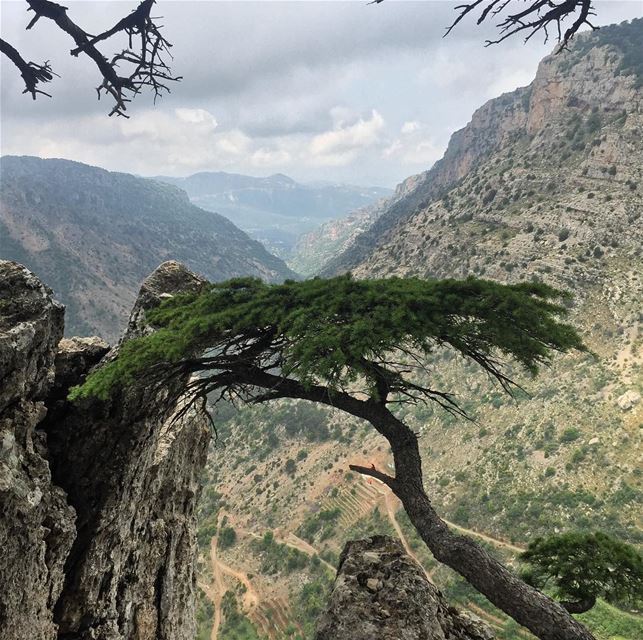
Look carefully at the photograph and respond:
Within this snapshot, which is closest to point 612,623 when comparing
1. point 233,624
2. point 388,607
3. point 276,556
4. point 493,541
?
point 493,541

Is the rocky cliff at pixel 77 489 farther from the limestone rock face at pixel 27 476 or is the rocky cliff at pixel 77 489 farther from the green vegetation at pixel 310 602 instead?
the green vegetation at pixel 310 602

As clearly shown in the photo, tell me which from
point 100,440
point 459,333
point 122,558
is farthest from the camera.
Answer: point 122,558

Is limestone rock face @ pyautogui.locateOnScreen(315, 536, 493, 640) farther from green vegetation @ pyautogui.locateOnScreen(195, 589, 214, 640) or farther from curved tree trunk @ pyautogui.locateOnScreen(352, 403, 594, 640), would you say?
green vegetation @ pyautogui.locateOnScreen(195, 589, 214, 640)

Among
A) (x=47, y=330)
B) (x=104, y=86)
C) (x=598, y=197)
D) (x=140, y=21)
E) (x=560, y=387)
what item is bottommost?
(x=560, y=387)

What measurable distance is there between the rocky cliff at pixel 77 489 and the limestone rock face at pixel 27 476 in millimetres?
18

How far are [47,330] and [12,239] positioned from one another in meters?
195

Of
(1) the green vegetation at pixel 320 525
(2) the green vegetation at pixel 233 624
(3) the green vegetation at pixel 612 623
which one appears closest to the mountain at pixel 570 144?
(1) the green vegetation at pixel 320 525

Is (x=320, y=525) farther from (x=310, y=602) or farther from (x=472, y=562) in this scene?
(x=472, y=562)

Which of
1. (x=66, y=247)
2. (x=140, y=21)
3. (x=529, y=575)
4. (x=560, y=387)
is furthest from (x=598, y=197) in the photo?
(x=66, y=247)

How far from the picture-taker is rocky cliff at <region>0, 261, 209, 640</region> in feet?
21.6

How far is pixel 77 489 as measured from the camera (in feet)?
27.0

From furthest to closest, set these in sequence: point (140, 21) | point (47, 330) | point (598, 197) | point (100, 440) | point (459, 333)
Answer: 1. point (598, 197)
2. point (100, 440)
3. point (47, 330)
4. point (459, 333)
5. point (140, 21)

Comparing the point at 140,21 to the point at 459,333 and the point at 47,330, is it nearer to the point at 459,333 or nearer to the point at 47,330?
the point at 47,330

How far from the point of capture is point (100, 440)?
836 cm
